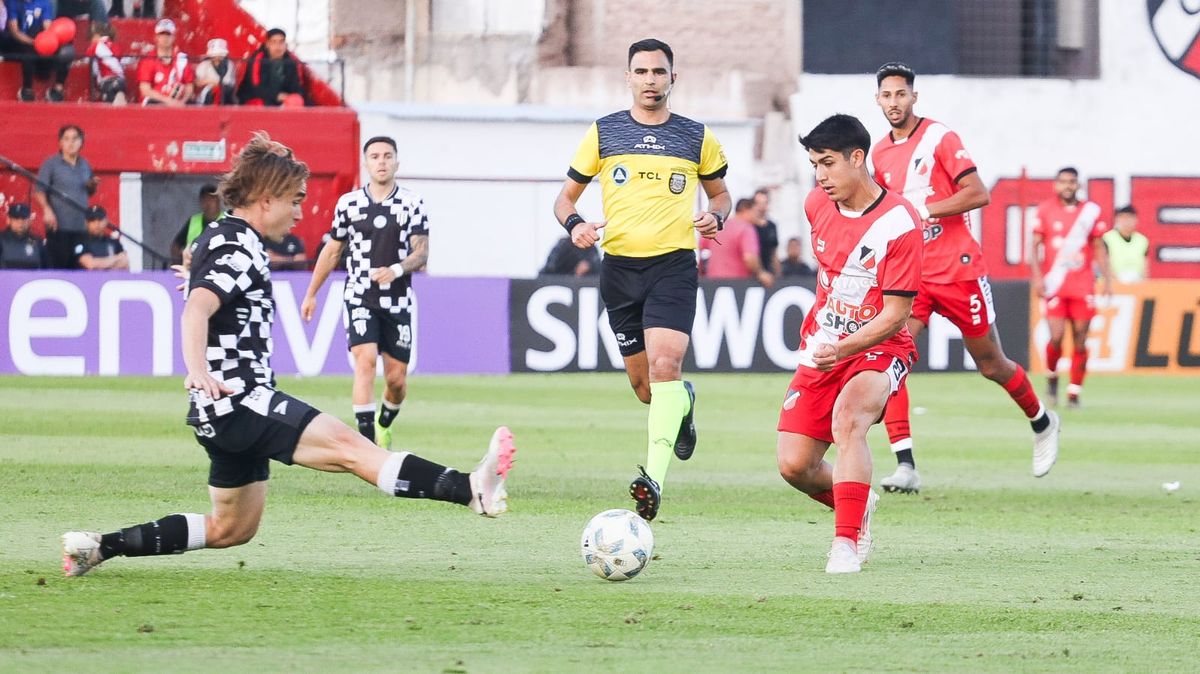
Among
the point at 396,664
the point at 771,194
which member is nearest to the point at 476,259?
the point at 771,194

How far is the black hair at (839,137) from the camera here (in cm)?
757

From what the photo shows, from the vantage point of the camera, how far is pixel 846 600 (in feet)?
22.3

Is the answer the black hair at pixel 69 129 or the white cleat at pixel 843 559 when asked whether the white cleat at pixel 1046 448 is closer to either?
the white cleat at pixel 843 559

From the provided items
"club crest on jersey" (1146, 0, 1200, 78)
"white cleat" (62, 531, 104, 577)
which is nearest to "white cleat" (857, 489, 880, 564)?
"white cleat" (62, 531, 104, 577)

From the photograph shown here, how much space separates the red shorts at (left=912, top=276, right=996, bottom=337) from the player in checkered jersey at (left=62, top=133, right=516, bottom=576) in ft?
15.6

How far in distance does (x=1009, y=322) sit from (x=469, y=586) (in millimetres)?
17799

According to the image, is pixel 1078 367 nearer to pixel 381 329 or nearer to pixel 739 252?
pixel 739 252

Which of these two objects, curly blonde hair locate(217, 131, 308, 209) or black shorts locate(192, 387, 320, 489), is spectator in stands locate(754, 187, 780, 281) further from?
black shorts locate(192, 387, 320, 489)

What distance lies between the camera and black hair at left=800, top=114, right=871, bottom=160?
24.8ft

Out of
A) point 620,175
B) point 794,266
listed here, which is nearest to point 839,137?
point 620,175

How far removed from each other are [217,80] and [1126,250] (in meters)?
12.5

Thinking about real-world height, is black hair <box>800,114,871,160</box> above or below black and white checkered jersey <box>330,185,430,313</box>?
above

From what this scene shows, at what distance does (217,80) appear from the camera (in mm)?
24938

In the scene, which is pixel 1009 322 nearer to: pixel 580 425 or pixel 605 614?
pixel 580 425
